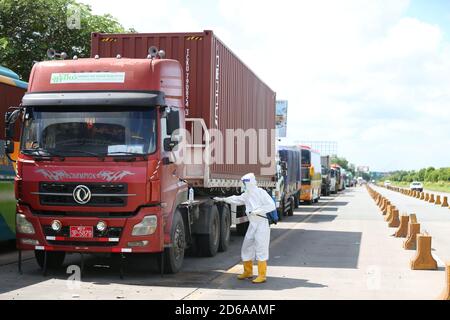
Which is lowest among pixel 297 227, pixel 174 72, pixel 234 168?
pixel 297 227

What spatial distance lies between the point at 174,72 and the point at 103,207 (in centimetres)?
253

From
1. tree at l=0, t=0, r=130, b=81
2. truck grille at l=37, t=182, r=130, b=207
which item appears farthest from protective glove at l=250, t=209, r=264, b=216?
tree at l=0, t=0, r=130, b=81

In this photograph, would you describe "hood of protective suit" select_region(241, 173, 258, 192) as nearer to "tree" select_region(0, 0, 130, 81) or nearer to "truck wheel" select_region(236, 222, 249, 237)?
"truck wheel" select_region(236, 222, 249, 237)

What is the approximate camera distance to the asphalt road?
29.6 ft

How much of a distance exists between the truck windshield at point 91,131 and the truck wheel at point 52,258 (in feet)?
5.95

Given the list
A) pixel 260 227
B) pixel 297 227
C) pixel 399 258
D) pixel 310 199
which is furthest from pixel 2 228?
pixel 310 199

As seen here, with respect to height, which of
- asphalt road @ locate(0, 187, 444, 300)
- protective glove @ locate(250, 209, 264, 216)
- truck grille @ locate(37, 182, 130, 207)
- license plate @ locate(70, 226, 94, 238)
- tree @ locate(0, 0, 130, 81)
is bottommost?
asphalt road @ locate(0, 187, 444, 300)

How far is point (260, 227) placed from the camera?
10391 millimetres

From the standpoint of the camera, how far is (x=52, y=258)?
1092cm

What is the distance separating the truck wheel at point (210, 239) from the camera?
42.1ft

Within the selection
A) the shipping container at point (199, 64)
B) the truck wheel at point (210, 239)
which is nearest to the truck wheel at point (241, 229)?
the shipping container at point (199, 64)

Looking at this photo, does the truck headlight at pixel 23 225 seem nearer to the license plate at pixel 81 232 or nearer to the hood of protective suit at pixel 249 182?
the license plate at pixel 81 232

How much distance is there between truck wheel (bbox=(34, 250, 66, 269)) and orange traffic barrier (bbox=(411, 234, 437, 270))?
19.6 feet

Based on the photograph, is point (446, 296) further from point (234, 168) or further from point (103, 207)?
point (234, 168)
